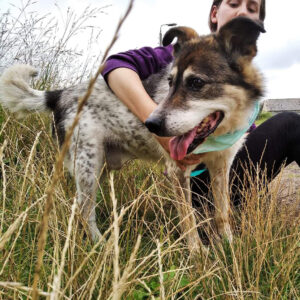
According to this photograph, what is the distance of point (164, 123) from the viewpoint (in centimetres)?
199

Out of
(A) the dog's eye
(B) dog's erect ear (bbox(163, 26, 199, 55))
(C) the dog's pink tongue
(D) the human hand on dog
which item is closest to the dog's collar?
(D) the human hand on dog

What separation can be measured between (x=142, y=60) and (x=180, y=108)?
98 centimetres

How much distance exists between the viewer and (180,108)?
2076mm

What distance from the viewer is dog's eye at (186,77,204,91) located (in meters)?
2.17

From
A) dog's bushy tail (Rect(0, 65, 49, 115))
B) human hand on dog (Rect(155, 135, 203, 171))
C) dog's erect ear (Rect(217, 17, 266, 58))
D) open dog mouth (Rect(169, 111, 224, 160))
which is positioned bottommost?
human hand on dog (Rect(155, 135, 203, 171))

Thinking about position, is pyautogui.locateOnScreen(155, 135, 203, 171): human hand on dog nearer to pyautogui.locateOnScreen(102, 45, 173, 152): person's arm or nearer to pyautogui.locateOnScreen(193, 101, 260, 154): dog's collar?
pyautogui.locateOnScreen(102, 45, 173, 152): person's arm

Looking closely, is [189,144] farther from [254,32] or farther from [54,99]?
[54,99]

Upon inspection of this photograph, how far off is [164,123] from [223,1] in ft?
4.92

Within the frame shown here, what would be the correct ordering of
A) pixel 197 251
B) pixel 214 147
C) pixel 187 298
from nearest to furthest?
pixel 187 298, pixel 197 251, pixel 214 147

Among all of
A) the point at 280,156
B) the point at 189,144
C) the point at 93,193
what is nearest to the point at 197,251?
the point at 189,144

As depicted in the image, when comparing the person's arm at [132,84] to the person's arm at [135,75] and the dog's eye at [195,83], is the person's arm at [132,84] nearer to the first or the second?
the person's arm at [135,75]

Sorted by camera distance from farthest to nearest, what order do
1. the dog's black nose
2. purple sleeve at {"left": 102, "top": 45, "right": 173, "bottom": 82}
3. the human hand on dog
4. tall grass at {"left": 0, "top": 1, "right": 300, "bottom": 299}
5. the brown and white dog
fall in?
purple sleeve at {"left": 102, "top": 45, "right": 173, "bottom": 82} < the human hand on dog < the brown and white dog < the dog's black nose < tall grass at {"left": 0, "top": 1, "right": 300, "bottom": 299}

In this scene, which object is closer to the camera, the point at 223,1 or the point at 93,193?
the point at 93,193

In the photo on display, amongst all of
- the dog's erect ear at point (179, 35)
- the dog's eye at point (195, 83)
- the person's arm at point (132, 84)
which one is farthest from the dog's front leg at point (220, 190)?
the dog's erect ear at point (179, 35)
